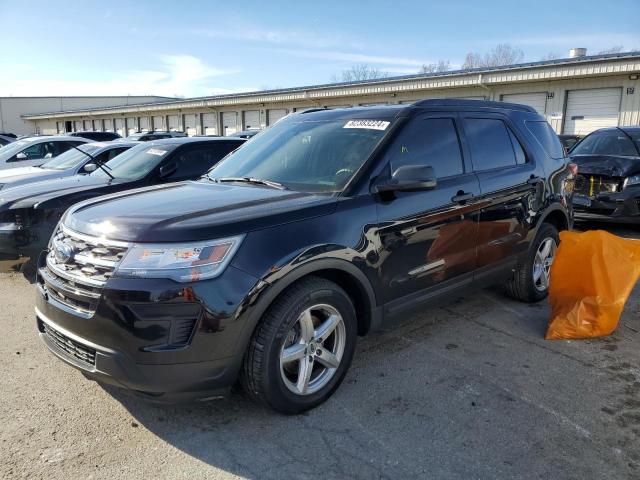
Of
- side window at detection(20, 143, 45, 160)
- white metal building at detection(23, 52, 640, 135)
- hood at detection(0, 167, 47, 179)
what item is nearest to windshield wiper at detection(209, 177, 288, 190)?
hood at detection(0, 167, 47, 179)

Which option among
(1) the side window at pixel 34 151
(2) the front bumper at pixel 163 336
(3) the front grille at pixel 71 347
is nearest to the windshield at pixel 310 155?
(2) the front bumper at pixel 163 336

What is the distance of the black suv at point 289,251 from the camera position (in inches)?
100

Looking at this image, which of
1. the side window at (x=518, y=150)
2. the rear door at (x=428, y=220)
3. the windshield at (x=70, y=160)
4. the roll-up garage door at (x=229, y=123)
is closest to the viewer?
the rear door at (x=428, y=220)

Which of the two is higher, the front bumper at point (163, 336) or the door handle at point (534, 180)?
the door handle at point (534, 180)

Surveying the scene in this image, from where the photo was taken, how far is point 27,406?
10.4 ft

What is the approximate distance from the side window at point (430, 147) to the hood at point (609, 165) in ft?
16.6

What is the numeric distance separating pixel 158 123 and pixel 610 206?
39857 mm

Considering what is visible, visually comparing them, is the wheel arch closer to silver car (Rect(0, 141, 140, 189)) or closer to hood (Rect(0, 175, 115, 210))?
hood (Rect(0, 175, 115, 210))

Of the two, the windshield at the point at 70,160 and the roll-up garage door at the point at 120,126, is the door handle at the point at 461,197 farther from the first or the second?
the roll-up garage door at the point at 120,126

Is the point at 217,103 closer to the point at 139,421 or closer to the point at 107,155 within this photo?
the point at 107,155

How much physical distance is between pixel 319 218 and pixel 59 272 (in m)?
1.49

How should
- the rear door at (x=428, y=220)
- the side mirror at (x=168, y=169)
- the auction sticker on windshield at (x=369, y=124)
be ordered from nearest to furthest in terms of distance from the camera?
the rear door at (x=428, y=220) → the auction sticker on windshield at (x=369, y=124) → the side mirror at (x=168, y=169)

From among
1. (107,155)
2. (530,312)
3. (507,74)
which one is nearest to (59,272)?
(530,312)

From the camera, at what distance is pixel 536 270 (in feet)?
→ 16.5
